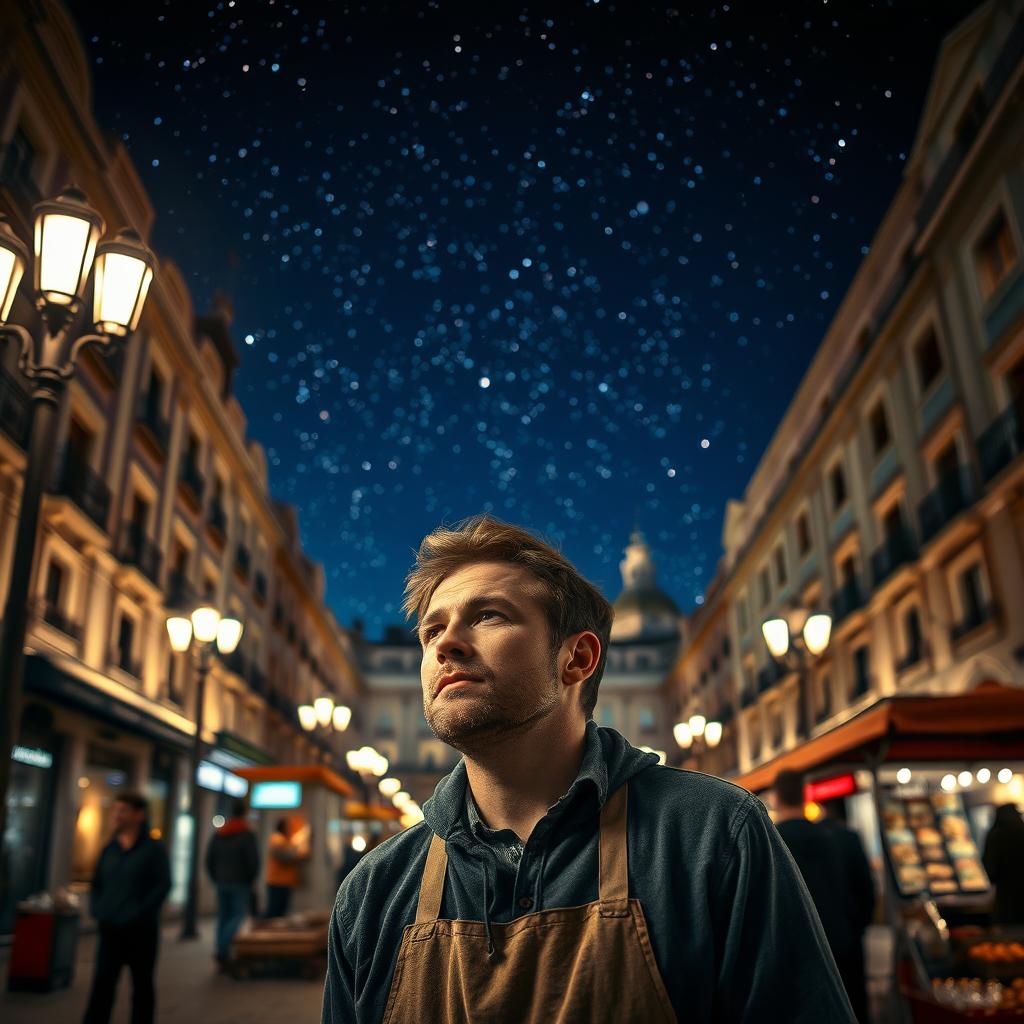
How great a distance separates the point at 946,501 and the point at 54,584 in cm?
1764

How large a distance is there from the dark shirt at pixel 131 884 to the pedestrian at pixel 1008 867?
6.42 meters

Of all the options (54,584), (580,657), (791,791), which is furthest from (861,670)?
(580,657)

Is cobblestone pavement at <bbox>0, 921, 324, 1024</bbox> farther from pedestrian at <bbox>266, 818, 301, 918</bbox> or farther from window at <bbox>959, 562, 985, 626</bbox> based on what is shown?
window at <bbox>959, 562, 985, 626</bbox>

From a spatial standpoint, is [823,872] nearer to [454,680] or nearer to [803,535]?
[454,680]

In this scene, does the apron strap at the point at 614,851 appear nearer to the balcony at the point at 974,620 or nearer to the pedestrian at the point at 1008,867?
the pedestrian at the point at 1008,867

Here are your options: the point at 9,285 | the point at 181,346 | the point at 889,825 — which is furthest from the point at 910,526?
the point at 9,285

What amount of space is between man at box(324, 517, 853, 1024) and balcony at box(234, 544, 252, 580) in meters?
29.5

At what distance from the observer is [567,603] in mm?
2033

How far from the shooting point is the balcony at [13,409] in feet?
44.9

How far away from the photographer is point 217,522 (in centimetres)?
Answer: 2719

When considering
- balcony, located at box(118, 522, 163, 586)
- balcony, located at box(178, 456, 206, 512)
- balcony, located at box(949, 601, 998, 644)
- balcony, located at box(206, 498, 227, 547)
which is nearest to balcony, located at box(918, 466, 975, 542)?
balcony, located at box(949, 601, 998, 644)

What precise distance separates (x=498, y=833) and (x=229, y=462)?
95.2 feet

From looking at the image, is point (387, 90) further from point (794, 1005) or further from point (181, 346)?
point (181, 346)

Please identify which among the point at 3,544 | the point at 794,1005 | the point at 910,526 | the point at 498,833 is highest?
the point at 910,526
